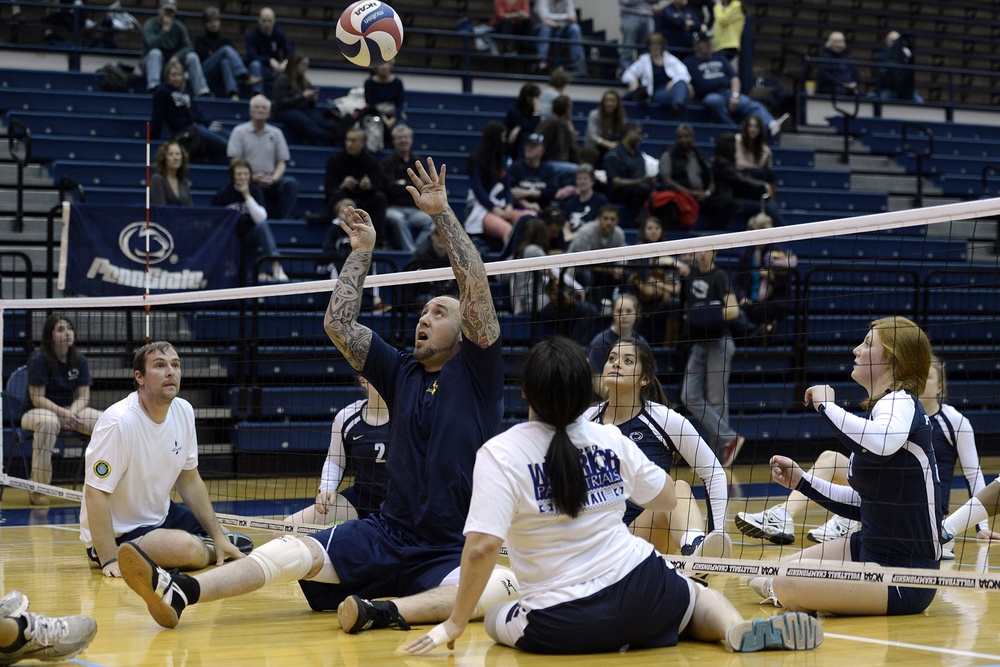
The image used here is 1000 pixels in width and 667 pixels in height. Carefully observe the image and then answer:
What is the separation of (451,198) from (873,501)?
35.0ft

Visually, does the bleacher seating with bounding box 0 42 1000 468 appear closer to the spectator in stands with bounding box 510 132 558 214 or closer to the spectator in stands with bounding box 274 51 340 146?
the spectator in stands with bounding box 274 51 340 146

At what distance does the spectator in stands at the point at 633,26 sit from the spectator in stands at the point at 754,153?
386 centimetres

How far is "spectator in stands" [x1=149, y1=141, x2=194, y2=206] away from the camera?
12625 mm

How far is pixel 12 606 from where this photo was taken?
439cm

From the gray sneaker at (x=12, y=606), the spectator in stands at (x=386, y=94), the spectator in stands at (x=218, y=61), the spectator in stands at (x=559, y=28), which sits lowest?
the gray sneaker at (x=12, y=606)

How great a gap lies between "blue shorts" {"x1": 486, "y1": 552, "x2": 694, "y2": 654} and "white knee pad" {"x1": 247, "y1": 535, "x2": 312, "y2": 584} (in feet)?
3.43

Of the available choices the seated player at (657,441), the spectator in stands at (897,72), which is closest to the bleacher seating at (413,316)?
the spectator in stands at (897,72)

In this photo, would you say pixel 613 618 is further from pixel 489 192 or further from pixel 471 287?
pixel 489 192

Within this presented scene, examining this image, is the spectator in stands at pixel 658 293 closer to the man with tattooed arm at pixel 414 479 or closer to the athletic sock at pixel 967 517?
the athletic sock at pixel 967 517

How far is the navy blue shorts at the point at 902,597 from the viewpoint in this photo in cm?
542

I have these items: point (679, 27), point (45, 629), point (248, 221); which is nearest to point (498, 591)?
point (45, 629)

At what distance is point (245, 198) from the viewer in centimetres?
1288

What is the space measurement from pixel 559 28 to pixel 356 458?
12914mm

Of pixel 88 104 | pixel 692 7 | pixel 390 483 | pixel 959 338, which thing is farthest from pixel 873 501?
pixel 692 7
